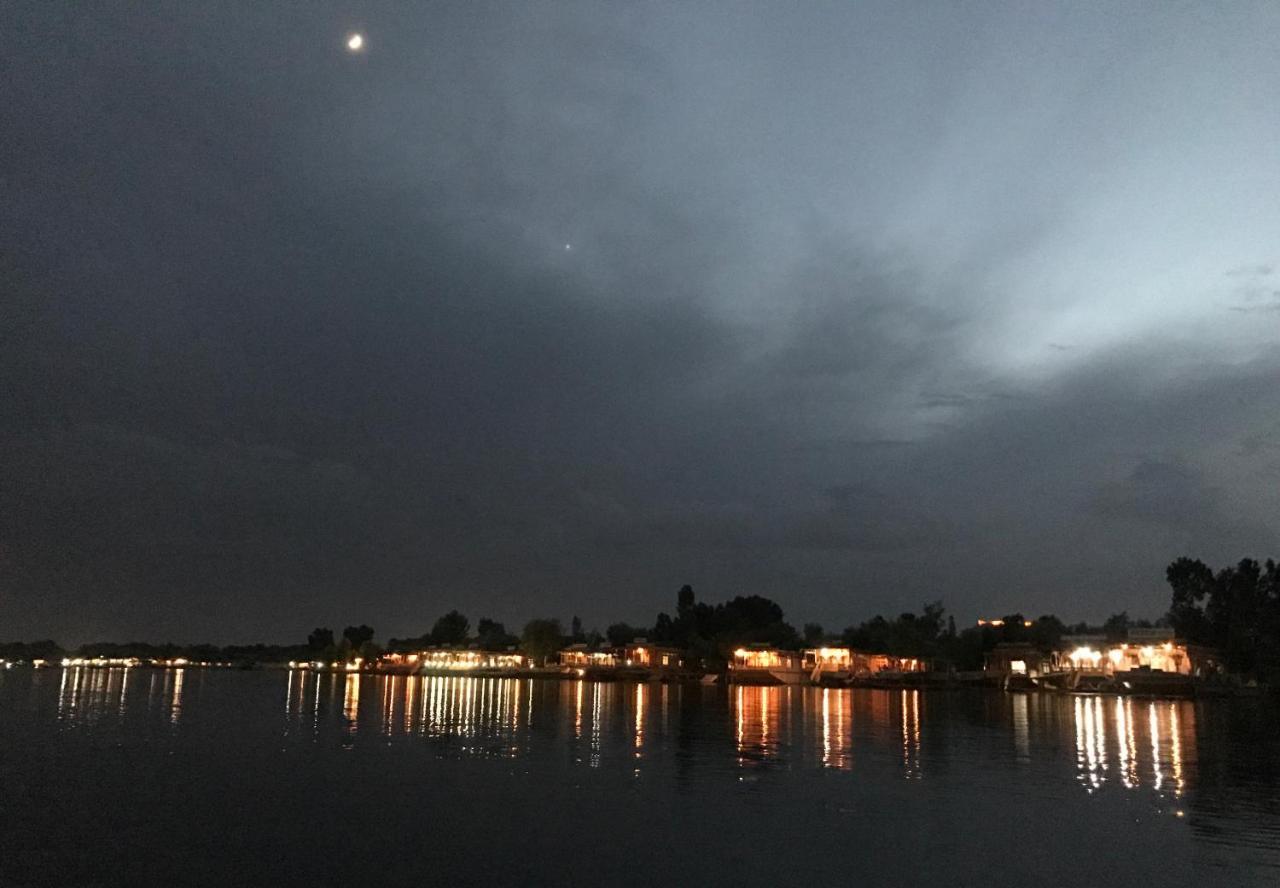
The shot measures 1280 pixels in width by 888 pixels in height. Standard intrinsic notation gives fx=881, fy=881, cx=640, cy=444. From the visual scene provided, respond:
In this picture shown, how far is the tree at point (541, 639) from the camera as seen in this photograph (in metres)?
154

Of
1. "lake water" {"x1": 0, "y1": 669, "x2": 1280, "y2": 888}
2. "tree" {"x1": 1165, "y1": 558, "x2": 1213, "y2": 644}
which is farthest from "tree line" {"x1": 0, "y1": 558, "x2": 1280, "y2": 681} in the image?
"lake water" {"x1": 0, "y1": 669, "x2": 1280, "y2": 888}

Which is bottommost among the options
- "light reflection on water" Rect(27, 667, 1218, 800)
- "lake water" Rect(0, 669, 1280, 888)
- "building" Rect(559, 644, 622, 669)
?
"building" Rect(559, 644, 622, 669)

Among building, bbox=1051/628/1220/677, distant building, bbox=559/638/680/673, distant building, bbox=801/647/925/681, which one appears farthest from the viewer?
distant building, bbox=559/638/680/673

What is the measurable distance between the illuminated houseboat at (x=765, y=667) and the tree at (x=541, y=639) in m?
36.7

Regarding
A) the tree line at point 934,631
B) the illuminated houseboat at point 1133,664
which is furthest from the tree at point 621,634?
the illuminated houseboat at point 1133,664

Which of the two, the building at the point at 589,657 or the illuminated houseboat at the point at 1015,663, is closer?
the illuminated houseboat at the point at 1015,663

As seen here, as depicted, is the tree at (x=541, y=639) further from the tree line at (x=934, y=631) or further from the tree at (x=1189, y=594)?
the tree at (x=1189, y=594)

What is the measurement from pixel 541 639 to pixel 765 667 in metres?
46.2

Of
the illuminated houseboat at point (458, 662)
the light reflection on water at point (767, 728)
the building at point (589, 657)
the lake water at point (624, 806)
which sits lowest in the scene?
the illuminated houseboat at point (458, 662)

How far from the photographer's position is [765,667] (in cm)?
12462

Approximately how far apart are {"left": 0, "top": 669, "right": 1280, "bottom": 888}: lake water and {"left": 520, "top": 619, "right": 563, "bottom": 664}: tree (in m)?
110

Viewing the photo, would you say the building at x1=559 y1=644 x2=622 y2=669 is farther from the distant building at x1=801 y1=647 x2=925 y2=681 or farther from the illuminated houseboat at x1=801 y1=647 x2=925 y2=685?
the illuminated houseboat at x1=801 y1=647 x2=925 y2=685

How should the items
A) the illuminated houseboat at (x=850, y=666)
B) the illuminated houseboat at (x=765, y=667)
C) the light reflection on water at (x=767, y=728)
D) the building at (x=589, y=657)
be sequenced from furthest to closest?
the building at (x=589, y=657)
the illuminated houseboat at (x=765, y=667)
the illuminated houseboat at (x=850, y=666)
the light reflection on water at (x=767, y=728)

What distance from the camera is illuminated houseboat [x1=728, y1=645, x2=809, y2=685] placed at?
118938 mm
